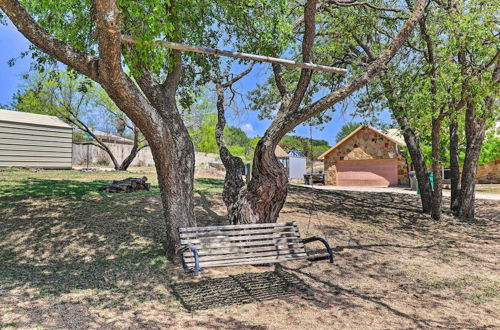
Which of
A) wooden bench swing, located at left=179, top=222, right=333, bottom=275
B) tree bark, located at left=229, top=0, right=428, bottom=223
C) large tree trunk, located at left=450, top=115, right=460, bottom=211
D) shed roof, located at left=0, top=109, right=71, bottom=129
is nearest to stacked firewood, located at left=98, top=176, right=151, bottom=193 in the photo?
tree bark, located at left=229, top=0, right=428, bottom=223

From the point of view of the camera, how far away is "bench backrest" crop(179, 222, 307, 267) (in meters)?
5.02

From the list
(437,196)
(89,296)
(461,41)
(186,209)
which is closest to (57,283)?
(89,296)

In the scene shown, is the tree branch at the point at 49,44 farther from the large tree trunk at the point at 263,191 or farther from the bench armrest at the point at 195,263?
the large tree trunk at the point at 263,191

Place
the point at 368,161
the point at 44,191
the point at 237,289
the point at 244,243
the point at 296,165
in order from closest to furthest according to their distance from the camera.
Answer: the point at 237,289 → the point at 244,243 → the point at 44,191 → the point at 368,161 → the point at 296,165

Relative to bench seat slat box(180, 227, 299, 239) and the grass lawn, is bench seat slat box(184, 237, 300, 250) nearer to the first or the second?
bench seat slat box(180, 227, 299, 239)

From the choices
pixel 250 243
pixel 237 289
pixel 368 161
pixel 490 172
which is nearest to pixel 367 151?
pixel 368 161

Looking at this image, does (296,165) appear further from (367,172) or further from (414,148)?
(414,148)

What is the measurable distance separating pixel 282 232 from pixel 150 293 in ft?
6.88

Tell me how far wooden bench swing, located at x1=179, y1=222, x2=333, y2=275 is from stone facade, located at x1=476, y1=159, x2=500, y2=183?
2336 centimetres

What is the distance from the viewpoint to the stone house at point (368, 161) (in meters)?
25.4

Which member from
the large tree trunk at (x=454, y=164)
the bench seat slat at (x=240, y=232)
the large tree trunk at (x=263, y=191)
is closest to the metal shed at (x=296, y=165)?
the large tree trunk at (x=454, y=164)

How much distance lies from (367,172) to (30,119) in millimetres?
20852

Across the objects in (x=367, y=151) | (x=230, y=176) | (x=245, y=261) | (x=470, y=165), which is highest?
(x=367, y=151)

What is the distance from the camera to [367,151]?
2592 centimetres
